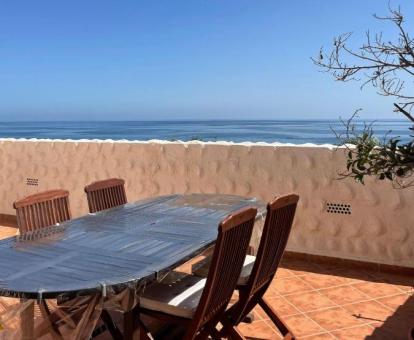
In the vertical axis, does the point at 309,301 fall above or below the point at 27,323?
below

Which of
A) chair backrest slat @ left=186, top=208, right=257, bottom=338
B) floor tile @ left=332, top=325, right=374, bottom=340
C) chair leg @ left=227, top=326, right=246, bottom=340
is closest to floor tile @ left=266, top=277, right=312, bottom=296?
floor tile @ left=332, top=325, right=374, bottom=340

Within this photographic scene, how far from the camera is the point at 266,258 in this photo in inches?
92.6

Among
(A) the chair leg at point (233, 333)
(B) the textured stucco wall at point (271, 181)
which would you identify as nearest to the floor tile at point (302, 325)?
(A) the chair leg at point (233, 333)

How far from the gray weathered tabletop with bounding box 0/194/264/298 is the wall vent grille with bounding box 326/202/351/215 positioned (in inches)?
57.3

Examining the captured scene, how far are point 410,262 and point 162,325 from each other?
92.4 inches

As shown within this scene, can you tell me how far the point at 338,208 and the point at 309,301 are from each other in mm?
1119

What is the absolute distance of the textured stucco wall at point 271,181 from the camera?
3.98m

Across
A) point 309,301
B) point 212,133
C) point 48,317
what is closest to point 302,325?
point 309,301

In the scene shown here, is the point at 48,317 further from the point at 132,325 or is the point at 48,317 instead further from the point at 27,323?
the point at 132,325

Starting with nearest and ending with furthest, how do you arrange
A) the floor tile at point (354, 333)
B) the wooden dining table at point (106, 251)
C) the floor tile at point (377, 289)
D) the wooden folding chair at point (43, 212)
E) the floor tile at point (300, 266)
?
the wooden dining table at point (106, 251), the wooden folding chair at point (43, 212), the floor tile at point (354, 333), the floor tile at point (377, 289), the floor tile at point (300, 266)

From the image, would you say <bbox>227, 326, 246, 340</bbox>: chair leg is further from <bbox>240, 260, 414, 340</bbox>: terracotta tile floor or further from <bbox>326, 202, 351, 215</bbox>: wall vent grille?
<bbox>326, 202, 351, 215</bbox>: wall vent grille

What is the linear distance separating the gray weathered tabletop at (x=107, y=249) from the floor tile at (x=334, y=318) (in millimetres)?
959

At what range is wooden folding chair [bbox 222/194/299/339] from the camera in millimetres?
2227

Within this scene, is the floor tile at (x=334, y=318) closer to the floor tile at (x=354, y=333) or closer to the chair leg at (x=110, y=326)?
the floor tile at (x=354, y=333)
